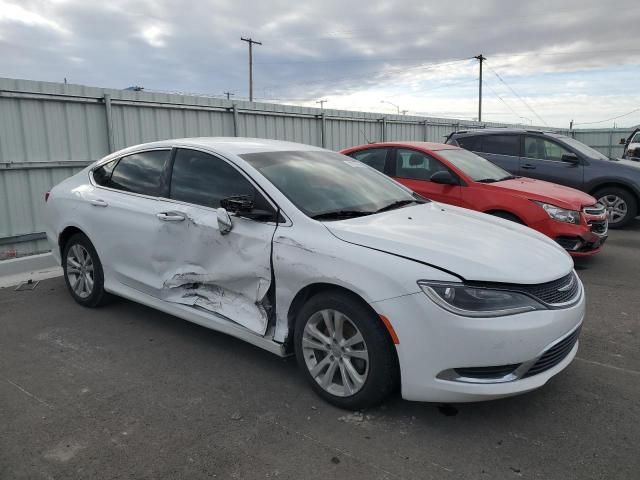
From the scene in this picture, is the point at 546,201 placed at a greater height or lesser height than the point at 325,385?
greater

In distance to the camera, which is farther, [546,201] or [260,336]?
[546,201]

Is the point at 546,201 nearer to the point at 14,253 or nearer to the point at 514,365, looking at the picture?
the point at 514,365

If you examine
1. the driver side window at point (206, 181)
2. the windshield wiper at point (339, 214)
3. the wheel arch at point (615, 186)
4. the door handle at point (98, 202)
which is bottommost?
the wheel arch at point (615, 186)

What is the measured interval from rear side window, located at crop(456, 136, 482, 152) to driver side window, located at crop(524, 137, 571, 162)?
87 centimetres

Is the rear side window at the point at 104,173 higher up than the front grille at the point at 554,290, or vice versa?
the rear side window at the point at 104,173

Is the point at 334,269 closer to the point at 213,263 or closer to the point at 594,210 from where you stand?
the point at 213,263

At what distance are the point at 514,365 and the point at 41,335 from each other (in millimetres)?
3837

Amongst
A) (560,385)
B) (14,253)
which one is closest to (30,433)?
(560,385)

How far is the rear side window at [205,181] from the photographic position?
3803 millimetres

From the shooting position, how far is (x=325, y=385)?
3223mm

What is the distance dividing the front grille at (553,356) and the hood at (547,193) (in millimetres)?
3459

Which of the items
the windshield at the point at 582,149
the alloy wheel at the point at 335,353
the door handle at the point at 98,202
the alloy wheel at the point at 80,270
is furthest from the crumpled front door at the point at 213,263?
the windshield at the point at 582,149

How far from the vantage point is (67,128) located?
7.62 metres

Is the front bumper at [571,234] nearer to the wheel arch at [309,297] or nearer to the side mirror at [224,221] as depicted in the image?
the wheel arch at [309,297]
